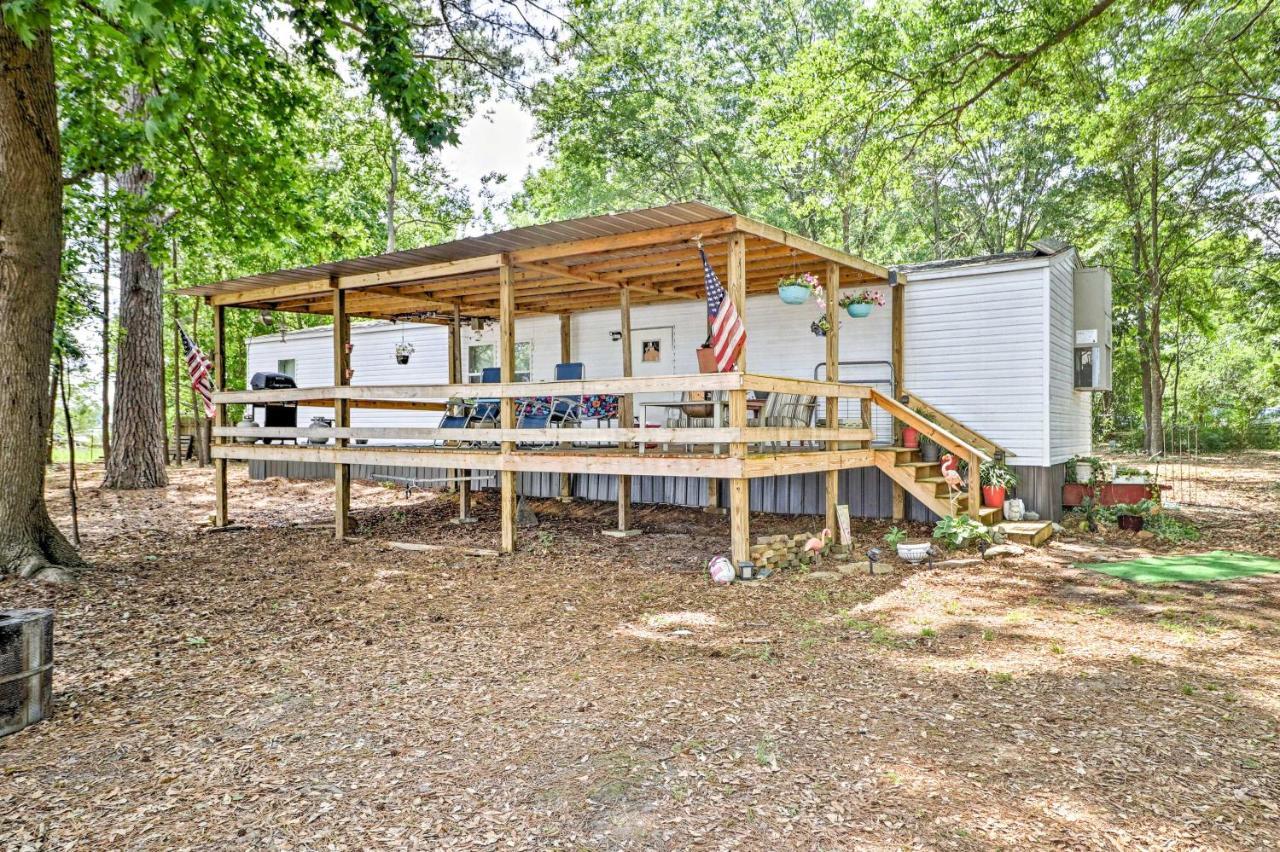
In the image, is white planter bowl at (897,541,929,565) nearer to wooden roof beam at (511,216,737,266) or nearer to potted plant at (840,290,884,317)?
potted plant at (840,290,884,317)

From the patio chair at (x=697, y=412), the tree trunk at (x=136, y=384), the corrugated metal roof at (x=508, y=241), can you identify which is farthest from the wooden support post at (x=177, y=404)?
the patio chair at (x=697, y=412)

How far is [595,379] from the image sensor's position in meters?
8.58

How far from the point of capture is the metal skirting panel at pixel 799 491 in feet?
28.5

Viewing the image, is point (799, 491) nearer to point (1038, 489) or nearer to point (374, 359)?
point (1038, 489)

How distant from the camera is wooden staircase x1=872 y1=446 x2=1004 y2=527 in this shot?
7816 mm

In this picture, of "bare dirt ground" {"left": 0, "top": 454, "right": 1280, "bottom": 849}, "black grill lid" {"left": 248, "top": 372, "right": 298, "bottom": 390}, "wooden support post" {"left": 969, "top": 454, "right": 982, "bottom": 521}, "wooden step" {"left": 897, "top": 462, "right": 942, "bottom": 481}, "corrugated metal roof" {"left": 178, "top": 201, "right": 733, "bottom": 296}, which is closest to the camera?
"bare dirt ground" {"left": 0, "top": 454, "right": 1280, "bottom": 849}

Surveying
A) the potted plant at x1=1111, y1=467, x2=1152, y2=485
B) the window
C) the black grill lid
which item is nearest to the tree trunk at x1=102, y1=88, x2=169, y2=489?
the black grill lid

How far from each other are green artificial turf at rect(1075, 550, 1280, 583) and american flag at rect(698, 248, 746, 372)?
3.71m

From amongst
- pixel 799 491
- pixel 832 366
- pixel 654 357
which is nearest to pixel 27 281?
pixel 832 366

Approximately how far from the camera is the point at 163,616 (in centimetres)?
Answer: 524

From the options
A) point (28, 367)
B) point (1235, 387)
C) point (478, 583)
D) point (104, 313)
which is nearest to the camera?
point (28, 367)

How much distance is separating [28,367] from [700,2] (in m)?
19.0

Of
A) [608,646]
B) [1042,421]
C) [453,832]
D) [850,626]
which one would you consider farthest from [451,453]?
[1042,421]

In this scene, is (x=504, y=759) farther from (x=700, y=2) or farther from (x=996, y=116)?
(x=700, y=2)
